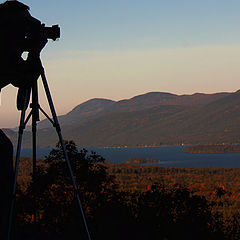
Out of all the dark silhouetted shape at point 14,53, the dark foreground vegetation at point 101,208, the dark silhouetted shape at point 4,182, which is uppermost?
the dark silhouetted shape at point 14,53

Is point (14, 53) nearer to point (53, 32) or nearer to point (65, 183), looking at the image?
point (53, 32)

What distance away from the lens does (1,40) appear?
313 inches

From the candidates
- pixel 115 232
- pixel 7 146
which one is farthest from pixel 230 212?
pixel 7 146

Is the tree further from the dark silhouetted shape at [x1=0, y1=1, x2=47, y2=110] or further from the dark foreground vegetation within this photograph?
the dark silhouetted shape at [x1=0, y1=1, x2=47, y2=110]

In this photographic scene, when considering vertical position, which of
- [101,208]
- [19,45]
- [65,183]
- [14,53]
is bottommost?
[101,208]

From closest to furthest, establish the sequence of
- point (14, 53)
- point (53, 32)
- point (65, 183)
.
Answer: point (53, 32) → point (14, 53) → point (65, 183)

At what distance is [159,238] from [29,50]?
20.5 metres

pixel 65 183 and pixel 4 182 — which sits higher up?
pixel 4 182

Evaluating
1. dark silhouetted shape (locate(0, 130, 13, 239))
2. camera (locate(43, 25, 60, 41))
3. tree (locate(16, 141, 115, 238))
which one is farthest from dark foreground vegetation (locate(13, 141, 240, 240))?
camera (locate(43, 25, 60, 41))

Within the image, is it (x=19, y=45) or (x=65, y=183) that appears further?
(x=65, y=183)

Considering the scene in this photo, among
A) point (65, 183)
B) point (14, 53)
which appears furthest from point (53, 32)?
point (65, 183)

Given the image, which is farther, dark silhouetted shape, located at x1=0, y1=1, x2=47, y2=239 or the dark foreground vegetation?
the dark foreground vegetation

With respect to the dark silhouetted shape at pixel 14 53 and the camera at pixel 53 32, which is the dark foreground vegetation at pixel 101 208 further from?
the camera at pixel 53 32

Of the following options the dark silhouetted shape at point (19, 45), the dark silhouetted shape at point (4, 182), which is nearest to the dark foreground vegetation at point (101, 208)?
the dark silhouetted shape at point (4, 182)
